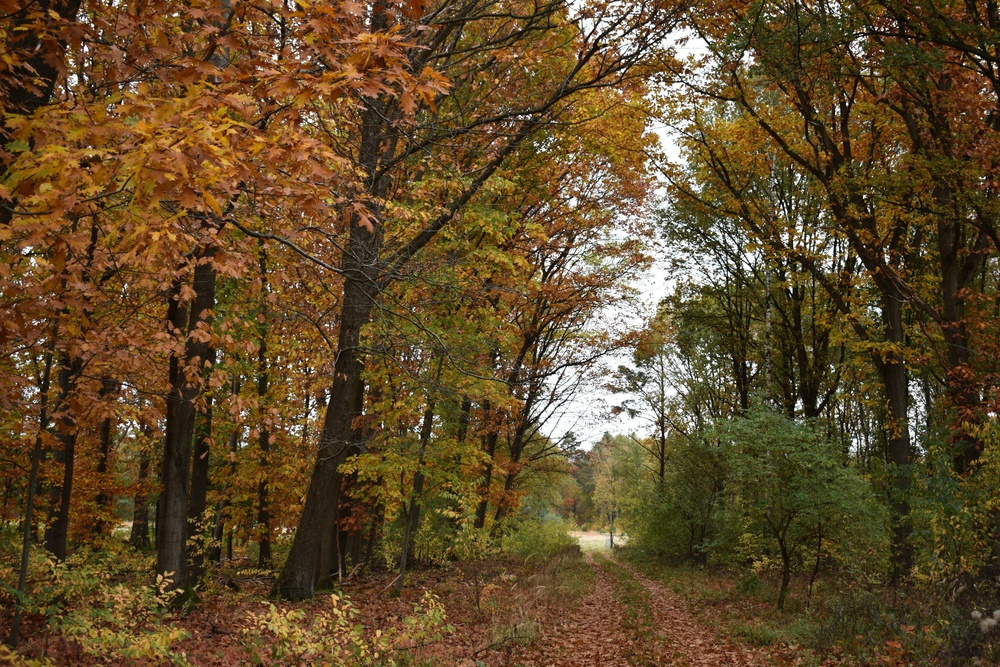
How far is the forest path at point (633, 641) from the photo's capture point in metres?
8.34

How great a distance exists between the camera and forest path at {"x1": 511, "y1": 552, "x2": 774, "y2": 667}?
328 inches

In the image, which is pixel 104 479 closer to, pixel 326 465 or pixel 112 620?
pixel 326 465

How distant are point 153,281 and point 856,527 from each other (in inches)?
465

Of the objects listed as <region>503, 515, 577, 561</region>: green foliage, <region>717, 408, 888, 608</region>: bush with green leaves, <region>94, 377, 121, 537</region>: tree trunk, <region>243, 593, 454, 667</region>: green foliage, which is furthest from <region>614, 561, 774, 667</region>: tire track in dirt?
<region>94, 377, 121, 537</region>: tree trunk

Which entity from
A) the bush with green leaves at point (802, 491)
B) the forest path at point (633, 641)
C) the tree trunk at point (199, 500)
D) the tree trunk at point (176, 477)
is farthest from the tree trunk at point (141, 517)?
the bush with green leaves at point (802, 491)

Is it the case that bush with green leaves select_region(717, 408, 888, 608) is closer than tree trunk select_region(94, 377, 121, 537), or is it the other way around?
bush with green leaves select_region(717, 408, 888, 608)

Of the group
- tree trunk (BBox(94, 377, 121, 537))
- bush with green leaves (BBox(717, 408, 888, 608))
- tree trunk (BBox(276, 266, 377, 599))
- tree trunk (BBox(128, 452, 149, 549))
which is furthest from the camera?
tree trunk (BBox(128, 452, 149, 549))

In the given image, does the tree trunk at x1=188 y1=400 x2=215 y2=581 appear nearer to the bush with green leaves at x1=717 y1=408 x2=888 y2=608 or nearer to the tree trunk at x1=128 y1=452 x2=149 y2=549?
the tree trunk at x1=128 y1=452 x2=149 y2=549

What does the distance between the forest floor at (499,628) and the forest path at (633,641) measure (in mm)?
17

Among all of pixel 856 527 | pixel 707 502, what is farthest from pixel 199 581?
pixel 707 502

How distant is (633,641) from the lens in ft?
31.6

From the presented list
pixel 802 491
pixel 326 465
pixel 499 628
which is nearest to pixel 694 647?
pixel 499 628

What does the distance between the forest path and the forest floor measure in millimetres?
17

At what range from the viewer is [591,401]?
2312 centimetres
